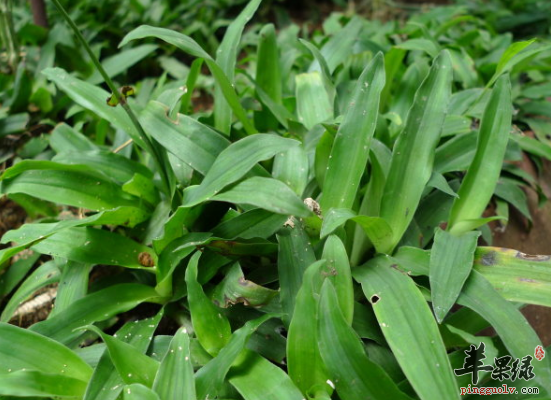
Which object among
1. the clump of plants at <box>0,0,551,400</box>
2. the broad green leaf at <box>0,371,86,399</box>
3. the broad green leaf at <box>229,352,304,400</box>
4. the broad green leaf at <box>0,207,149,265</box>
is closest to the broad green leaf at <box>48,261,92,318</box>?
the clump of plants at <box>0,0,551,400</box>

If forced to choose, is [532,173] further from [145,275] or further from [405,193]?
[145,275]

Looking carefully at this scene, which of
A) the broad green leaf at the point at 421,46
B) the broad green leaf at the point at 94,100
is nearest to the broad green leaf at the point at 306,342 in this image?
the broad green leaf at the point at 94,100

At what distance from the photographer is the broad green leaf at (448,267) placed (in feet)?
3.51

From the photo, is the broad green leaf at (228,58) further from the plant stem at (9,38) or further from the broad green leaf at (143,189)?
the plant stem at (9,38)

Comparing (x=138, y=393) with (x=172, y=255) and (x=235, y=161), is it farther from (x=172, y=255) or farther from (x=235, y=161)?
(x=235, y=161)

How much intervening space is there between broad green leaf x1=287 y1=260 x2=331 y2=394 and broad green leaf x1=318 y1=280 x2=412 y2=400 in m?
0.04

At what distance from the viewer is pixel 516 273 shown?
1.17 meters

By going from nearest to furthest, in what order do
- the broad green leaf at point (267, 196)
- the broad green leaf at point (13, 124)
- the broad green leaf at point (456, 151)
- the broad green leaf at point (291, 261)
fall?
1. the broad green leaf at point (267, 196)
2. the broad green leaf at point (291, 261)
3. the broad green leaf at point (456, 151)
4. the broad green leaf at point (13, 124)

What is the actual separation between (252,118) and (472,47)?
1.28 meters

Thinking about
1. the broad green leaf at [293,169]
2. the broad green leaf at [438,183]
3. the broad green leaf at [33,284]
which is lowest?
the broad green leaf at [33,284]

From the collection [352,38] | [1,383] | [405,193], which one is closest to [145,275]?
[1,383]

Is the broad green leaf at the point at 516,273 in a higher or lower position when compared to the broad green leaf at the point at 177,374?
higher

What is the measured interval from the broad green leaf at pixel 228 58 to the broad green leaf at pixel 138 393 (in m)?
0.74

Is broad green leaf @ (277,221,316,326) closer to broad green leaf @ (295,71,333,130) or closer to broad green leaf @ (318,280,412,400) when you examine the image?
broad green leaf @ (318,280,412,400)
